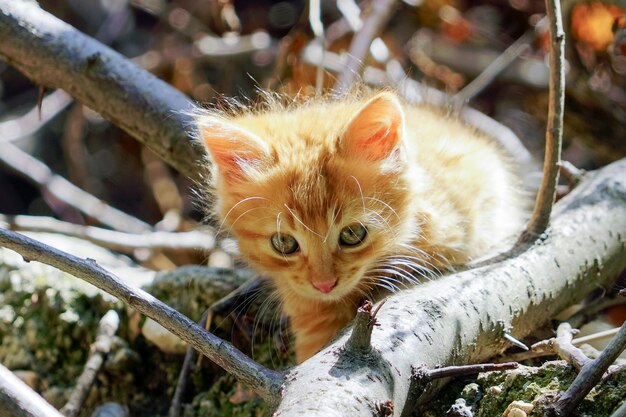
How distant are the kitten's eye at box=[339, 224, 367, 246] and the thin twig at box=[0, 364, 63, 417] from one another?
0.96 m

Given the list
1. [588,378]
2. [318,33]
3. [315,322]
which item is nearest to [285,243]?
[315,322]

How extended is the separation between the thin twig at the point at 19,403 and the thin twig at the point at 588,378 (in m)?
0.84

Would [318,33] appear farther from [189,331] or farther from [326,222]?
[189,331]

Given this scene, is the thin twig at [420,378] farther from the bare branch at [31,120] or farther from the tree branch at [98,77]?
the bare branch at [31,120]

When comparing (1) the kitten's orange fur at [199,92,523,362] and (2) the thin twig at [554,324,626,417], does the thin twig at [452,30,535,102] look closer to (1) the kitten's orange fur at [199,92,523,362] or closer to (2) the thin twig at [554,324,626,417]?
(1) the kitten's orange fur at [199,92,523,362]

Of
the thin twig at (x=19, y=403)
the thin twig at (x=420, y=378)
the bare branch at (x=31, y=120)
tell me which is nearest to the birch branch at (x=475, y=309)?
the thin twig at (x=420, y=378)

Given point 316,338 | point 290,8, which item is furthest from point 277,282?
point 290,8

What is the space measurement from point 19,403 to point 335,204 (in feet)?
3.18

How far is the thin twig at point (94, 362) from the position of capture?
188 cm

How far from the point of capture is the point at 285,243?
6.38ft

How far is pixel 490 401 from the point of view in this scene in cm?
143

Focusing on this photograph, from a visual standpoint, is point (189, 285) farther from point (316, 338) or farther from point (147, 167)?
point (147, 167)

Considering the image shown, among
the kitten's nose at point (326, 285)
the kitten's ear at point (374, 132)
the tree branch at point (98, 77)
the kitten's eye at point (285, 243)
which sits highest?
the tree branch at point (98, 77)

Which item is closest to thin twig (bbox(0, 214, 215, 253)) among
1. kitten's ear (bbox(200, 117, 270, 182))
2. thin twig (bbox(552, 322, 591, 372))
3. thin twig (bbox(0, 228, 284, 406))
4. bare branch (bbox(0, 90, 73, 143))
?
kitten's ear (bbox(200, 117, 270, 182))
